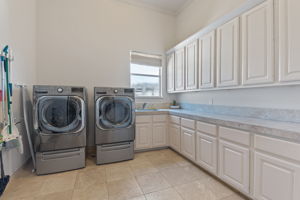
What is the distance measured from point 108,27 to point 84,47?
72 cm

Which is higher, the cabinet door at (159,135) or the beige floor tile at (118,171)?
the cabinet door at (159,135)

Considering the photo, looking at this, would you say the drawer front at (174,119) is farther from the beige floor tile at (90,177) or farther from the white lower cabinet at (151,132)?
the beige floor tile at (90,177)

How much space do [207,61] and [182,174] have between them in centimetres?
192

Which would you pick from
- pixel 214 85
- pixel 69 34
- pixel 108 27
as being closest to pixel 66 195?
pixel 214 85

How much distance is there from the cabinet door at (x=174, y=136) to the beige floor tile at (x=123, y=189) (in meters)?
1.13

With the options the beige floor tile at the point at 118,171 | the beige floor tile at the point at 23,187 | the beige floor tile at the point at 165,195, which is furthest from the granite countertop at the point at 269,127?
the beige floor tile at the point at 23,187

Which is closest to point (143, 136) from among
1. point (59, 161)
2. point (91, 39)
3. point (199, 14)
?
point (59, 161)

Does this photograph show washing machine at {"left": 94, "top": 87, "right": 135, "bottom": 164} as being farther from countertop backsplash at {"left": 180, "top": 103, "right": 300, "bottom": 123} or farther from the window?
countertop backsplash at {"left": 180, "top": 103, "right": 300, "bottom": 123}

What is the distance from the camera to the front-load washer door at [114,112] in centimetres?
236

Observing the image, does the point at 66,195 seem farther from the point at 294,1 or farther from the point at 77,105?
the point at 294,1

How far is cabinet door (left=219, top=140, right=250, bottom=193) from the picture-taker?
1.51m

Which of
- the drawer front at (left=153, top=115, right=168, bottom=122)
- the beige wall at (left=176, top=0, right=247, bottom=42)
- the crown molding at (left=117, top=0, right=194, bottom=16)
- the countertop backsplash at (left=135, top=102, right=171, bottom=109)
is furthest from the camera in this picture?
the countertop backsplash at (left=135, top=102, right=171, bottom=109)

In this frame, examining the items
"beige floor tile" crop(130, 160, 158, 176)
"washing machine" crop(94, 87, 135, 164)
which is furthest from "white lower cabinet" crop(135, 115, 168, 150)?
"beige floor tile" crop(130, 160, 158, 176)

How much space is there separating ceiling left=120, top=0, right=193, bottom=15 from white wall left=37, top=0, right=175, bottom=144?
113 mm
